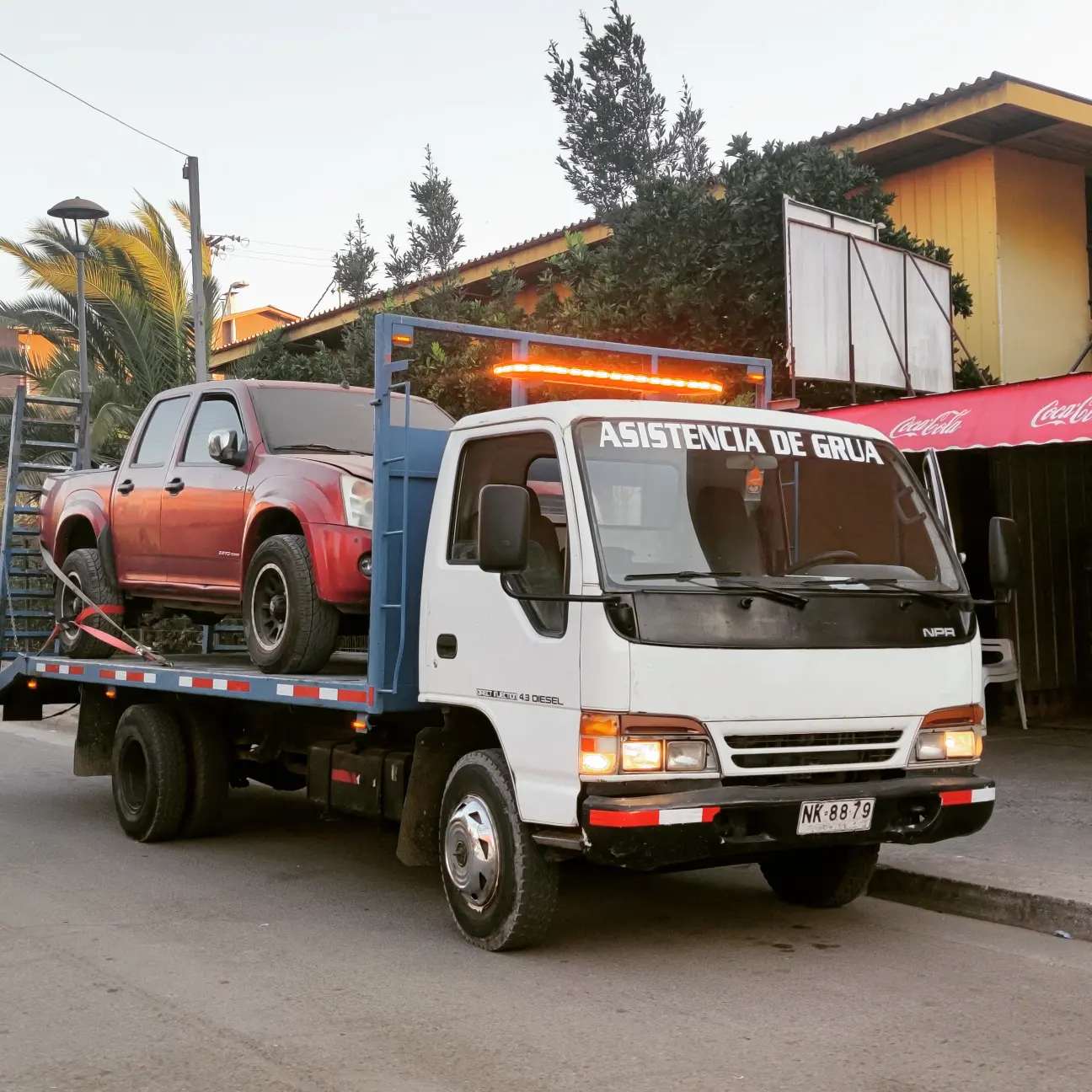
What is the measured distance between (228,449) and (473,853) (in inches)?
124

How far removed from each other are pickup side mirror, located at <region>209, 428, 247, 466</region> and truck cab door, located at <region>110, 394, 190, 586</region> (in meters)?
1.00

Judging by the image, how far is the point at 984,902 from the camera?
22.6 feet

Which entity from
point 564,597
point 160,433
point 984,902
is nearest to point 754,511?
point 564,597

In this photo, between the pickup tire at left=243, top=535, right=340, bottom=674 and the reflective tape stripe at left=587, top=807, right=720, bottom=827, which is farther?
the pickup tire at left=243, top=535, right=340, bottom=674

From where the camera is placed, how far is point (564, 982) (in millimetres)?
5625

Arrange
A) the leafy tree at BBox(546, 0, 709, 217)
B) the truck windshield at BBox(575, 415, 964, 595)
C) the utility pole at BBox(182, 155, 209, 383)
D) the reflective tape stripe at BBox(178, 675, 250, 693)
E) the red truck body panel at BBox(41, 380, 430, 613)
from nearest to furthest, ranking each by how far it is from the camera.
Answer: the truck windshield at BBox(575, 415, 964, 595) < the red truck body panel at BBox(41, 380, 430, 613) < the reflective tape stripe at BBox(178, 675, 250, 693) < the utility pole at BBox(182, 155, 209, 383) < the leafy tree at BBox(546, 0, 709, 217)

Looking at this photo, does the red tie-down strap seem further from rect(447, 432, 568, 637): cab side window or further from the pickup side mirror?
rect(447, 432, 568, 637): cab side window

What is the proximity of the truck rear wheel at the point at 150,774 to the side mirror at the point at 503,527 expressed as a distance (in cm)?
402

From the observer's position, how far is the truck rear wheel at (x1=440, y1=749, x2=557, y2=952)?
19.3 ft

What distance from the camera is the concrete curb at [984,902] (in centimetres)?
650

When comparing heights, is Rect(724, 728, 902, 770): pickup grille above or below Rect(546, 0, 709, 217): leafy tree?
below

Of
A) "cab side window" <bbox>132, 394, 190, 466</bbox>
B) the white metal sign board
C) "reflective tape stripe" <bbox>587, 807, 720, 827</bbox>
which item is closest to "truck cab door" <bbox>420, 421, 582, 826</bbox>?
"reflective tape stripe" <bbox>587, 807, 720, 827</bbox>

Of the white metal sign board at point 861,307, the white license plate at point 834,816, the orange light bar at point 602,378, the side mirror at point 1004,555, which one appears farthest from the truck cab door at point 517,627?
the white metal sign board at point 861,307

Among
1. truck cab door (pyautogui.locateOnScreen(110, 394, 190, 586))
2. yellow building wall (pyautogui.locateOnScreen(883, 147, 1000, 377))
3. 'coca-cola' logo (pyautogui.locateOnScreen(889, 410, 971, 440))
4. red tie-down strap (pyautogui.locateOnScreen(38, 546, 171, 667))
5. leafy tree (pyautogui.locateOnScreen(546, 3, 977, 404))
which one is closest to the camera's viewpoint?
truck cab door (pyautogui.locateOnScreen(110, 394, 190, 586))
